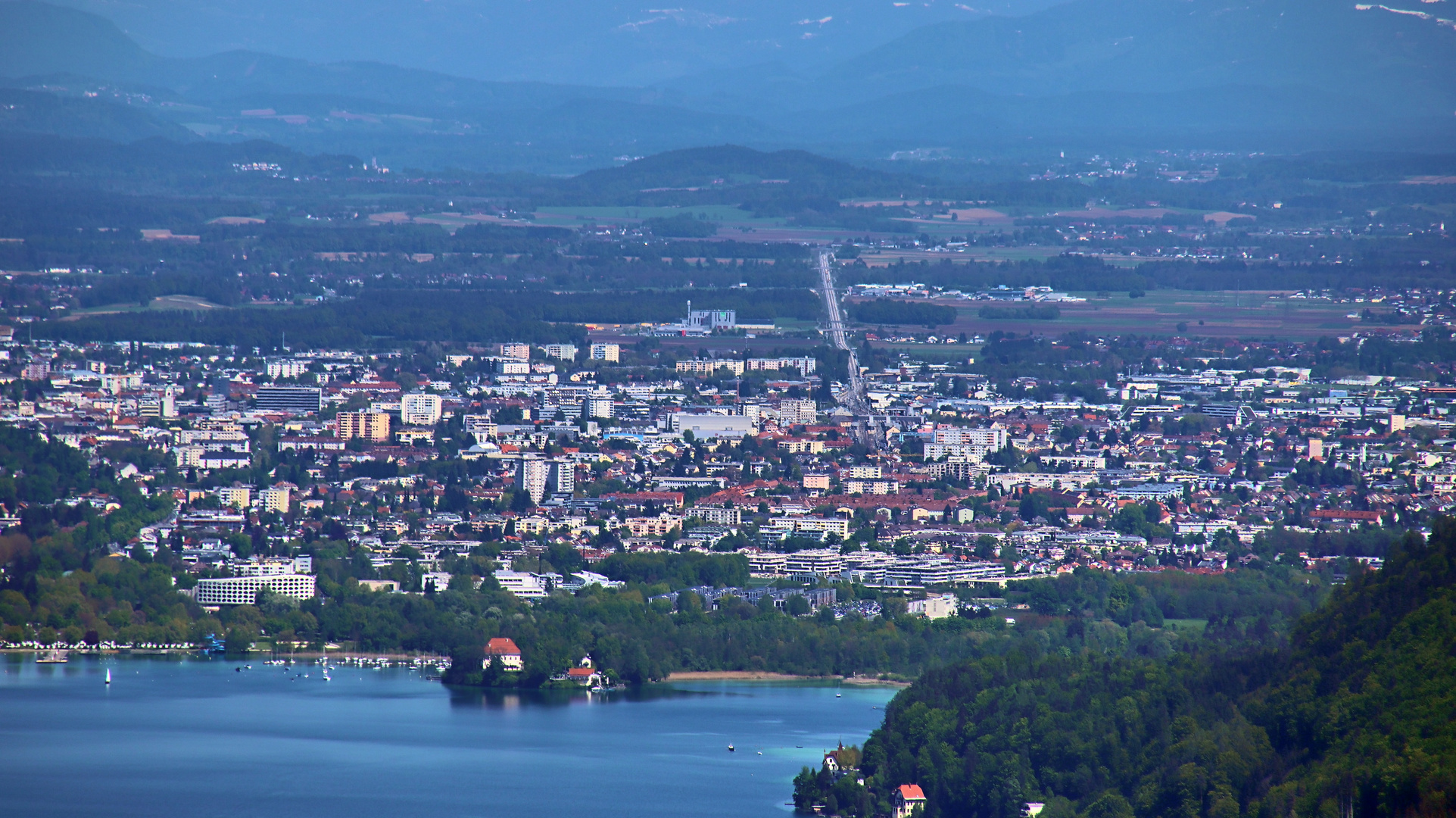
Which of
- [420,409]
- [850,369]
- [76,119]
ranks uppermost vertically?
[76,119]

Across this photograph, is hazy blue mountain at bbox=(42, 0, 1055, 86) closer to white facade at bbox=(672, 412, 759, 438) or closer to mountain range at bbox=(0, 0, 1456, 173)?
mountain range at bbox=(0, 0, 1456, 173)

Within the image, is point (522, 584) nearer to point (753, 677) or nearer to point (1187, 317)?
point (753, 677)

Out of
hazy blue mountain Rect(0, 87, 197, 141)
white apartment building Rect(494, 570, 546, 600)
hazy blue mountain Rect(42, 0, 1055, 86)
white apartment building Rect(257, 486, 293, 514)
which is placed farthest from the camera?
hazy blue mountain Rect(42, 0, 1055, 86)

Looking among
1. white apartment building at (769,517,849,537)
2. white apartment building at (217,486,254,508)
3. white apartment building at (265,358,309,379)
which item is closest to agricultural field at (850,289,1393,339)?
white apartment building at (265,358,309,379)

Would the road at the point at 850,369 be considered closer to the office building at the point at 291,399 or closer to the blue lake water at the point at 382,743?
the office building at the point at 291,399

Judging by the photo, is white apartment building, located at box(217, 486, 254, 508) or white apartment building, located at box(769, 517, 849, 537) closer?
white apartment building, located at box(769, 517, 849, 537)

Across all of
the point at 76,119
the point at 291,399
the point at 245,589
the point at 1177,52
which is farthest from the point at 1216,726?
the point at 1177,52

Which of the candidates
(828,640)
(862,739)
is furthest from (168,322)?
(862,739)
